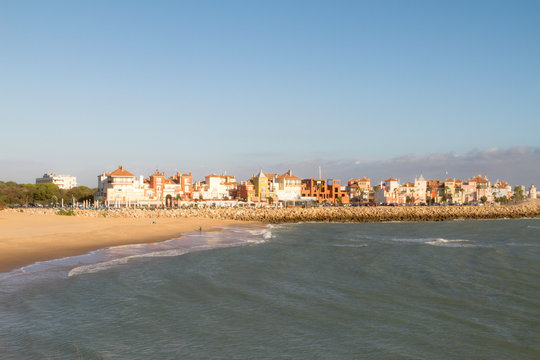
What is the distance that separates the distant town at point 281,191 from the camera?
9475 cm

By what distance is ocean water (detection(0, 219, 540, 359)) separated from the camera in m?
11.2

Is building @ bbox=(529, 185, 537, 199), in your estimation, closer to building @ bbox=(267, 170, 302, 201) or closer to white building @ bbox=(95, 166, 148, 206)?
building @ bbox=(267, 170, 302, 201)

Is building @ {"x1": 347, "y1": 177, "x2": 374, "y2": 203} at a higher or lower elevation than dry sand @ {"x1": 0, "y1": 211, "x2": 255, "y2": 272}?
higher

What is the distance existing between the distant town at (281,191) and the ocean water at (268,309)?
71.4 m

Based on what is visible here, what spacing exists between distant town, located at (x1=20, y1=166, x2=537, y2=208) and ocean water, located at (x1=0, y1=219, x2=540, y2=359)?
234 ft

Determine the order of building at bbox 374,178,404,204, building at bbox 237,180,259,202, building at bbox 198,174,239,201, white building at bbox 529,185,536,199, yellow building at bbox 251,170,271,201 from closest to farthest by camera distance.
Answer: building at bbox 198,174,239,201
building at bbox 237,180,259,202
yellow building at bbox 251,170,271,201
building at bbox 374,178,404,204
white building at bbox 529,185,536,199

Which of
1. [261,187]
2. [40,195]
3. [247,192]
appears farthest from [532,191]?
[40,195]

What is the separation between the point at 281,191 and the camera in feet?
408

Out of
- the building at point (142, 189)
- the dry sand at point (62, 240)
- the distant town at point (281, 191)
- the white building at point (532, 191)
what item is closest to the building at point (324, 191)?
the distant town at point (281, 191)

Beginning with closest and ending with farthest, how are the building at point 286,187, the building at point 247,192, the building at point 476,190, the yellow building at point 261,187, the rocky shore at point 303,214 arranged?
1. the rocky shore at point 303,214
2. the building at point 247,192
3. the yellow building at point 261,187
4. the building at point 286,187
5. the building at point 476,190

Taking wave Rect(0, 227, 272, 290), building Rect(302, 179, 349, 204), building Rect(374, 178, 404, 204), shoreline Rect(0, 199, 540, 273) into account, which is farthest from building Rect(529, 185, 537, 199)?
wave Rect(0, 227, 272, 290)

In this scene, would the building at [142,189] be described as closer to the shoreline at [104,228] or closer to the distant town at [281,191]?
the distant town at [281,191]

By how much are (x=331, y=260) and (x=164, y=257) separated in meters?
10.3

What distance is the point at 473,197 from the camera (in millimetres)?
147875
